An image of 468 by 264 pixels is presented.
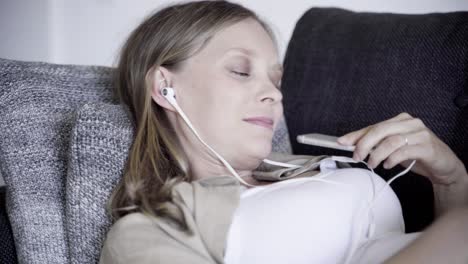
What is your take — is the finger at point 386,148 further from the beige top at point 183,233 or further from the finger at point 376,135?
the beige top at point 183,233

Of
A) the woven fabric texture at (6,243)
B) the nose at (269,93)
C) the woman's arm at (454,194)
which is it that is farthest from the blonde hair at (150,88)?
the woman's arm at (454,194)

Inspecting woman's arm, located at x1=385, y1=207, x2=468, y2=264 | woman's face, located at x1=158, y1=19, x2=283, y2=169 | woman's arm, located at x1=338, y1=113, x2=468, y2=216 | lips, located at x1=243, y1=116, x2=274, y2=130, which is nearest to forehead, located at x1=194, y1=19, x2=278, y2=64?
woman's face, located at x1=158, y1=19, x2=283, y2=169

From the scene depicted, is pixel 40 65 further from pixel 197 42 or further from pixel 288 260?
pixel 288 260

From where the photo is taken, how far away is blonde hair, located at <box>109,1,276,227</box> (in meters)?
0.87

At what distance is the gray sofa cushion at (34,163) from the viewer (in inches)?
37.6

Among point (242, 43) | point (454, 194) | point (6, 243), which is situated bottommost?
point (6, 243)

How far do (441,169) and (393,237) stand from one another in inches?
7.9

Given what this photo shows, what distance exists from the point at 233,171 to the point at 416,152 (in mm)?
326

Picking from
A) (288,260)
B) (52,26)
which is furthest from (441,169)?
(52,26)

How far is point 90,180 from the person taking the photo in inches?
35.0

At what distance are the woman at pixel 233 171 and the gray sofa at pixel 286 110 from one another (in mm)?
67

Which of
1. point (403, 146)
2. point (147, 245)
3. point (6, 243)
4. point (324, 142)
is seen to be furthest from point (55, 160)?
point (403, 146)

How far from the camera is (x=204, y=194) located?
844 millimetres

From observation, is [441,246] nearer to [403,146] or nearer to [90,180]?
[403,146]
